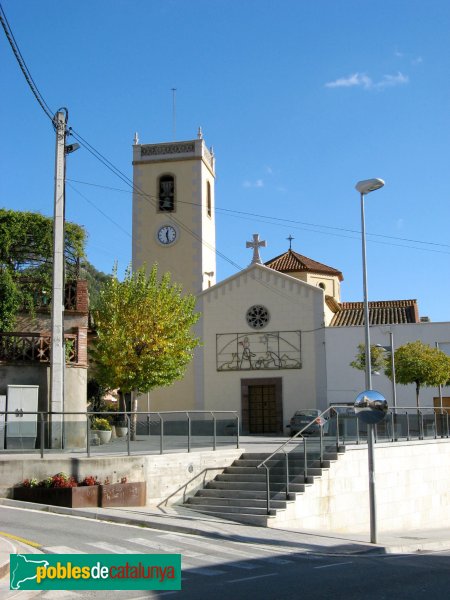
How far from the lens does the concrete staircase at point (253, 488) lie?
18.1 meters

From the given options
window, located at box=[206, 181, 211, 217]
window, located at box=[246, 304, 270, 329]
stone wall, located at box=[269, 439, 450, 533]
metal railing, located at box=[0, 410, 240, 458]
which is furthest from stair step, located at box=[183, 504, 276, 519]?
window, located at box=[206, 181, 211, 217]

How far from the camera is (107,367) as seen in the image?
28.8 meters

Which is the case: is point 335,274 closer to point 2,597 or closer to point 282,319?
point 282,319

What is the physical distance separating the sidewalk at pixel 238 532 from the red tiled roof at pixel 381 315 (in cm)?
2277

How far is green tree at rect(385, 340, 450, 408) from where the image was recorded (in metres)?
32.7

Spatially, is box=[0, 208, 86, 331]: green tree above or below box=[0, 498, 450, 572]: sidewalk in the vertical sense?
above

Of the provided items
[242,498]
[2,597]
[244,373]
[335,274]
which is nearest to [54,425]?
[242,498]

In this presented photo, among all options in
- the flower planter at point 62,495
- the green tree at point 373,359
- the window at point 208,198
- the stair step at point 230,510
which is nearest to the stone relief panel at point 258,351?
the green tree at point 373,359

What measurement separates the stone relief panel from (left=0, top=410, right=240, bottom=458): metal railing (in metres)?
16.4

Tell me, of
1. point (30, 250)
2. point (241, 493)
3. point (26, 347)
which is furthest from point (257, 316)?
point (241, 493)

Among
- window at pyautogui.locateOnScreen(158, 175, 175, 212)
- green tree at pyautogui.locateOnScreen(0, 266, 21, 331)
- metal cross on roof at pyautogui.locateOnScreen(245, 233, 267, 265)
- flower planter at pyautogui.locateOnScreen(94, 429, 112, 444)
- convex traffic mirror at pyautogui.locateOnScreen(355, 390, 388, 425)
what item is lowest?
flower planter at pyautogui.locateOnScreen(94, 429, 112, 444)

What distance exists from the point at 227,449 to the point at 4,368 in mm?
7878

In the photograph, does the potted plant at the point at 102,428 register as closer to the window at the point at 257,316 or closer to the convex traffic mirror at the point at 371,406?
the convex traffic mirror at the point at 371,406

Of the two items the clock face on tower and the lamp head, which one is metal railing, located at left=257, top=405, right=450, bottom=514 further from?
the clock face on tower
